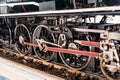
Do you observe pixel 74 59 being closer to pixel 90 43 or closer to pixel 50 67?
pixel 50 67

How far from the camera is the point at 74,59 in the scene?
5656 mm

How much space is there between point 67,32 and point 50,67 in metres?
0.94

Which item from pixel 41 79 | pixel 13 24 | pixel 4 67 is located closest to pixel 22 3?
pixel 13 24

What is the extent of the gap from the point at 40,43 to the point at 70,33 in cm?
107

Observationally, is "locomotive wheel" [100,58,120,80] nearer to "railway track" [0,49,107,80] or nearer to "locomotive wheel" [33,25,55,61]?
"railway track" [0,49,107,80]

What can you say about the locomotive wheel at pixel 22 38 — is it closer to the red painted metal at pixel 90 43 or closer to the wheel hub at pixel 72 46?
the wheel hub at pixel 72 46

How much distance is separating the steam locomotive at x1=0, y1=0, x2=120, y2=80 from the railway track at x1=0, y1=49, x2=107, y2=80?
0.13 metres

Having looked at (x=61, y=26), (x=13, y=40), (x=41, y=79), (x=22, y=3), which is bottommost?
(x=41, y=79)

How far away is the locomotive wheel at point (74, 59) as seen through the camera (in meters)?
5.36

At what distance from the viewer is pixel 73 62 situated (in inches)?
227

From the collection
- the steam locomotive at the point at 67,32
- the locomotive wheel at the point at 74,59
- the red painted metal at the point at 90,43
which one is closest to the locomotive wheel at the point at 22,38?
the steam locomotive at the point at 67,32

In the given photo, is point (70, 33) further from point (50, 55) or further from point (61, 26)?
point (50, 55)

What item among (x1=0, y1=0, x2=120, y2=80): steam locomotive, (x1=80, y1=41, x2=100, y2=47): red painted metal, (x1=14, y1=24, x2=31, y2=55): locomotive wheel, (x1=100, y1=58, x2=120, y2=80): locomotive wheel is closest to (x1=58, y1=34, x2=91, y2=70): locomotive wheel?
(x1=0, y1=0, x2=120, y2=80): steam locomotive

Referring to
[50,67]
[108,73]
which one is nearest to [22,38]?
[50,67]
